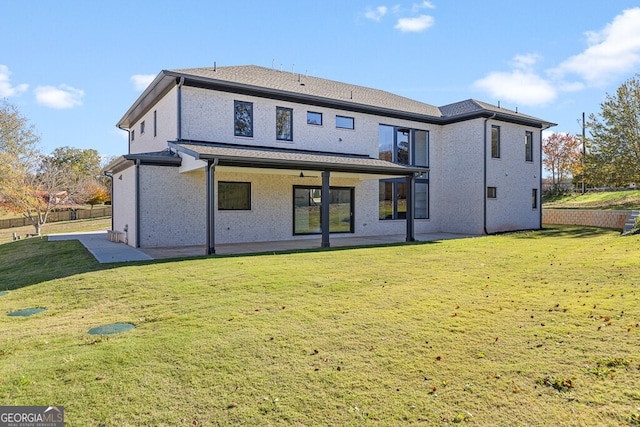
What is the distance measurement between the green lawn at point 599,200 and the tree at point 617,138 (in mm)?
1834

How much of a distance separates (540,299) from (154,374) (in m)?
5.59

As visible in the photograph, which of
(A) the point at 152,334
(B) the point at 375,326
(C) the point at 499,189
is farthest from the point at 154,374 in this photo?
(C) the point at 499,189

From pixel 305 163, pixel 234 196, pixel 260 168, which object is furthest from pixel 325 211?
pixel 234 196

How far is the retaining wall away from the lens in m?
20.2

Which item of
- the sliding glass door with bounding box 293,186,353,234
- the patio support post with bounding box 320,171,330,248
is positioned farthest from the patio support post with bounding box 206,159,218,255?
the sliding glass door with bounding box 293,186,353,234

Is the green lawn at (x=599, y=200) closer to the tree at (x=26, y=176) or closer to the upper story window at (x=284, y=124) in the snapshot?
the upper story window at (x=284, y=124)

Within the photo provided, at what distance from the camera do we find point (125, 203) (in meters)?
14.4

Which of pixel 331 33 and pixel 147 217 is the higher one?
pixel 331 33

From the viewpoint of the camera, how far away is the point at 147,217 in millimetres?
12797

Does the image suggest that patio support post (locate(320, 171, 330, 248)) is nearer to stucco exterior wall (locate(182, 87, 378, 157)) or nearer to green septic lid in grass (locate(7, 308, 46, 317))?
stucco exterior wall (locate(182, 87, 378, 157))

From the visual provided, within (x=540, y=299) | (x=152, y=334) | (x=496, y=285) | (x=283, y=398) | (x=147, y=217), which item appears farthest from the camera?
(x=147, y=217)

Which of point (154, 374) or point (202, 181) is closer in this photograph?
point (154, 374)

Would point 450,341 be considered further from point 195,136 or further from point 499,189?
point 499,189

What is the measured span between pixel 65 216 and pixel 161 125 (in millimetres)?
28911
